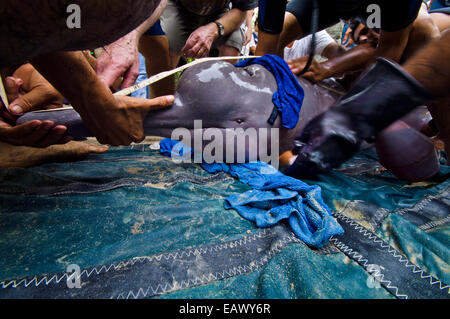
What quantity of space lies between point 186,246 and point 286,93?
1.02m

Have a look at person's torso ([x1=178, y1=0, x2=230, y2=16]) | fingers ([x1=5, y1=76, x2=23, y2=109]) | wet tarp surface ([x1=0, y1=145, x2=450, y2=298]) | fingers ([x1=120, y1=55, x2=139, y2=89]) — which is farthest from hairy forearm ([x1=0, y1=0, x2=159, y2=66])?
person's torso ([x1=178, y1=0, x2=230, y2=16])

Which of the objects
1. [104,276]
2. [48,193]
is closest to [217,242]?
[104,276]

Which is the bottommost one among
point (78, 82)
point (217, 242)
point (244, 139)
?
point (217, 242)

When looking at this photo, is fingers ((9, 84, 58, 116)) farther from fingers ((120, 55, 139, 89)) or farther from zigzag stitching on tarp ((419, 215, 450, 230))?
zigzag stitching on tarp ((419, 215, 450, 230))

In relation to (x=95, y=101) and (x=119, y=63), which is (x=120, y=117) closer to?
(x=95, y=101)

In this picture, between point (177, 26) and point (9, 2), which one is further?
point (177, 26)

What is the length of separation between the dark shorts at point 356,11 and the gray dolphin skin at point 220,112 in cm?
70

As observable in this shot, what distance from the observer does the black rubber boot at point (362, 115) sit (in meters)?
0.68

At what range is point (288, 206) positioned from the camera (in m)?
0.97

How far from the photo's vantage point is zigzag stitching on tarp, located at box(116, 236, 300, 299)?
604mm

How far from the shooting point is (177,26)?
213 centimetres

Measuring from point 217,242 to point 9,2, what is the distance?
2.52 ft

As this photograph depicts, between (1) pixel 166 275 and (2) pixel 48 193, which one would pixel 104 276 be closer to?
(1) pixel 166 275
